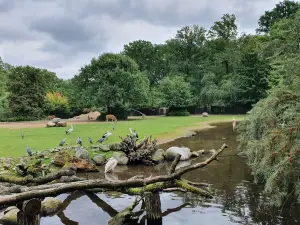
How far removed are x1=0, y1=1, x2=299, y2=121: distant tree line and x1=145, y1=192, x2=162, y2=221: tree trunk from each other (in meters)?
18.7

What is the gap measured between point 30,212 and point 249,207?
538cm

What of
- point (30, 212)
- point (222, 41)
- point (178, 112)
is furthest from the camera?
point (222, 41)

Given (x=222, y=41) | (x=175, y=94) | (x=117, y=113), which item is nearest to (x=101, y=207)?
(x=117, y=113)

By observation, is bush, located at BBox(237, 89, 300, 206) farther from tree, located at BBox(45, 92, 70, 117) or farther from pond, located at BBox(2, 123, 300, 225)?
tree, located at BBox(45, 92, 70, 117)

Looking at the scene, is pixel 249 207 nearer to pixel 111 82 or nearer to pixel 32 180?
pixel 32 180

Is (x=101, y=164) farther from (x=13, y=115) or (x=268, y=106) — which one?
(x=13, y=115)

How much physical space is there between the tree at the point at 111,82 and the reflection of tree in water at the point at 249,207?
29.0m

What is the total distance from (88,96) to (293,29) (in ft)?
104

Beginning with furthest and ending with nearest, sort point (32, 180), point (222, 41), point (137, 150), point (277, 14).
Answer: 1. point (222, 41)
2. point (277, 14)
3. point (137, 150)
4. point (32, 180)

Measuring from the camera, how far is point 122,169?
13508mm

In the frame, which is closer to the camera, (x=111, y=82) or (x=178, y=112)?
(x=111, y=82)

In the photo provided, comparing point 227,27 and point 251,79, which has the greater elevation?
point 227,27

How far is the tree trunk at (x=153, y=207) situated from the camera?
7.24 meters

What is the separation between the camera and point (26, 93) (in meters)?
43.9
